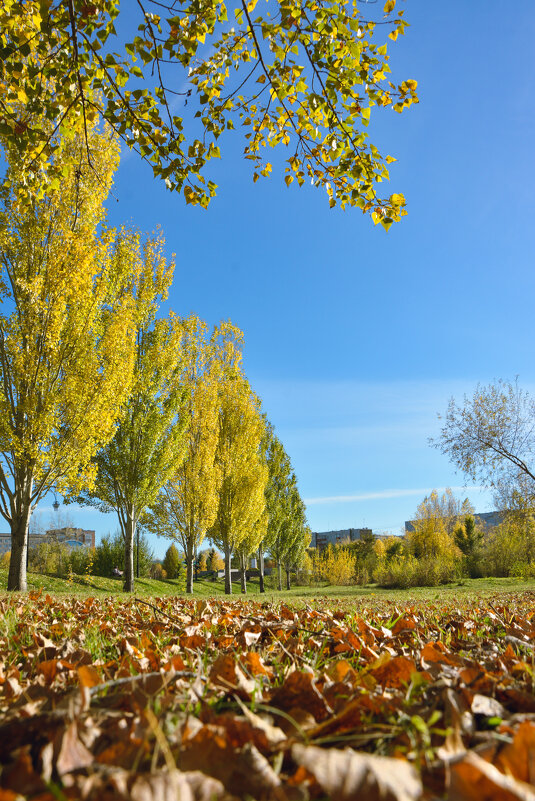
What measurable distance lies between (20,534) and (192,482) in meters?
5.95

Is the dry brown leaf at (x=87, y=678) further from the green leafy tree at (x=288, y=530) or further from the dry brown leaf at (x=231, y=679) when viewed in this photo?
the green leafy tree at (x=288, y=530)

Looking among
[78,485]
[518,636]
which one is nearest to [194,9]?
[518,636]

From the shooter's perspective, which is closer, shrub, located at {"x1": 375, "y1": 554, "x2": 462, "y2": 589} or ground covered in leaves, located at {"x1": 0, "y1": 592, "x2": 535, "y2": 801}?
ground covered in leaves, located at {"x1": 0, "y1": 592, "x2": 535, "y2": 801}

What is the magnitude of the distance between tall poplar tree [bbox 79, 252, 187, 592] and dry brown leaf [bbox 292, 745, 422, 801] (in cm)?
1379

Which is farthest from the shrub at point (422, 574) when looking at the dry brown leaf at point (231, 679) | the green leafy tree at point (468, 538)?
the dry brown leaf at point (231, 679)

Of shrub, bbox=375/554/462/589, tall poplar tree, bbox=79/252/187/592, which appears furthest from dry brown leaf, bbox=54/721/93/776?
shrub, bbox=375/554/462/589

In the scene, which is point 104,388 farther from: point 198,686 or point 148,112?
point 198,686

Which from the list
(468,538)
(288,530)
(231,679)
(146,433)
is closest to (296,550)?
(288,530)

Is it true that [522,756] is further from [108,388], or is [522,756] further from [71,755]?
[108,388]

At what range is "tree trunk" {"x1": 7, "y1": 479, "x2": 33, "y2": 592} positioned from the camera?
10375 mm

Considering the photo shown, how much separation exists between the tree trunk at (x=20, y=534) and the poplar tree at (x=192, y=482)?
506 centimetres

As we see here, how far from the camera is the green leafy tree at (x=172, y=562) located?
31328 mm

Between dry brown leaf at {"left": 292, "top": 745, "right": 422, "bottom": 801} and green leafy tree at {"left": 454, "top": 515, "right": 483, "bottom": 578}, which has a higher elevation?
dry brown leaf at {"left": 292, "top": 745, "right": 422, "bottom": 801}

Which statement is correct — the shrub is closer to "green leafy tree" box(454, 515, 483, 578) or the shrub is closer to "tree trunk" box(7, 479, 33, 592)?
"green leafy tree" box(454, 515, 483, 578)
